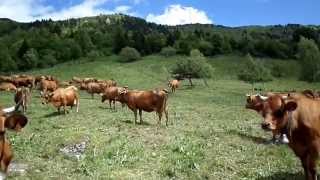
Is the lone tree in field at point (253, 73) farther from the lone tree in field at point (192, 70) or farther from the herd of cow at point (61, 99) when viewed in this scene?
the herd of cow at point (61, 99)

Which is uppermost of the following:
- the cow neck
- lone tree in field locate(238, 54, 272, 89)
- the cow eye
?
the cow eye

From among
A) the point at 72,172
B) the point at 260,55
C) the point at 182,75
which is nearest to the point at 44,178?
the point at 72,172

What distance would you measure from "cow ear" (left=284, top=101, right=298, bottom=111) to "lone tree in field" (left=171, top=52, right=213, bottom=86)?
284 feet

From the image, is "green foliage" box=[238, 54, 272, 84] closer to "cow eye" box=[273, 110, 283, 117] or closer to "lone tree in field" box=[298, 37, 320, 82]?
"lone tree in field" box=[298, 37, 320, 82]

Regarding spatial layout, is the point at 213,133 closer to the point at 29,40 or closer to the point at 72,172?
the point at 72,172

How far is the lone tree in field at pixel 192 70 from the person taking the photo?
10031 cm

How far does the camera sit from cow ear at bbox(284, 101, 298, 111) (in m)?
12.0

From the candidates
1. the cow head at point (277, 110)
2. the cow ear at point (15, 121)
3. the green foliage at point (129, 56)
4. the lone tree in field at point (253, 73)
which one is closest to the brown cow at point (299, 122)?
the cow head at point (277, 110)

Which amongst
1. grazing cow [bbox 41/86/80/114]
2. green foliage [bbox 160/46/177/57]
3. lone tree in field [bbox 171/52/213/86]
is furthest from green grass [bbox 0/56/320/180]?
green foliage [bbox 160/46/177/57]

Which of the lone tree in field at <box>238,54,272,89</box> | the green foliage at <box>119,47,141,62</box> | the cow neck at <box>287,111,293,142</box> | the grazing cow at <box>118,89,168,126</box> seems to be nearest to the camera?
the cow neck at <box>287,111,293,142</box>

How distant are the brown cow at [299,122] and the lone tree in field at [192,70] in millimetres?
85778

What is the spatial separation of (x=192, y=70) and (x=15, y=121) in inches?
3668

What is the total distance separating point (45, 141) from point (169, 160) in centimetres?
564

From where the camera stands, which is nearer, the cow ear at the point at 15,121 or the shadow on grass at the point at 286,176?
the cow ear at the point at 15,121
